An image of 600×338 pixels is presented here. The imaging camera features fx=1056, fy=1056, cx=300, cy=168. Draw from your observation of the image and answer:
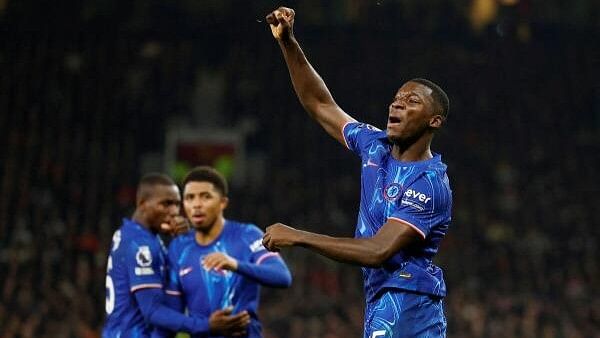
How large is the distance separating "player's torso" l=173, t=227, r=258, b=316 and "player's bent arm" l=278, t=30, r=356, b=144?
4.39 ft

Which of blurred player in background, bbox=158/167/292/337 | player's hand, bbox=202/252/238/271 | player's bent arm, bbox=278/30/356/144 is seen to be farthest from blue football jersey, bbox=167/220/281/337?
player's bent arm, bbox=278/30/356/144

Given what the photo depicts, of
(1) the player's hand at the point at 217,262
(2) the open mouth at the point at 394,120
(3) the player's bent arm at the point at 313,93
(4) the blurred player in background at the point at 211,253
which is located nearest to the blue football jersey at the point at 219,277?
(4) the blurred player in background at the point at 211,253

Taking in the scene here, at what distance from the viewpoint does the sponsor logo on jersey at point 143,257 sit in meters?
6.63

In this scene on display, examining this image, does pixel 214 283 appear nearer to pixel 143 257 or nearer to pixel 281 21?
pixel 143 257

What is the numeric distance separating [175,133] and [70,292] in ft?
19.4

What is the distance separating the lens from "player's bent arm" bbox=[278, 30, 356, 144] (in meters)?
5.65

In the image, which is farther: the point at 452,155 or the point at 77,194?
the point at 452,155

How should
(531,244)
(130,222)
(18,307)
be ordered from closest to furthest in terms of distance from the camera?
1. (130,222)
2. (18,307)
3. (531,244)

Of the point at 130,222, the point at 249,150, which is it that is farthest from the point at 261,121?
the point at 130,222

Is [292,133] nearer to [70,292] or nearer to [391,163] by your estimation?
[70,292]

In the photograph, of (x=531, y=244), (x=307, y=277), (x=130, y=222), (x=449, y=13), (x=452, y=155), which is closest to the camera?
(x=130, y=222)

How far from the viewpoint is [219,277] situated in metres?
6.65

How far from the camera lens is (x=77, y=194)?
17.8 m

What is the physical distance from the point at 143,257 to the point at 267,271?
0.80 m
